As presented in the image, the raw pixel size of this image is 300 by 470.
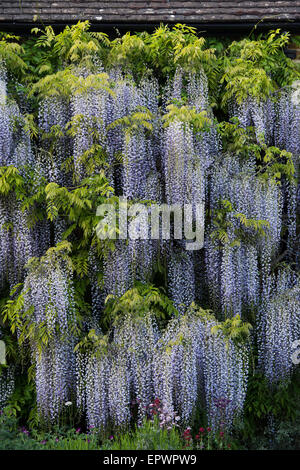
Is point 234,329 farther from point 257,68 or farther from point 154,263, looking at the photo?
point 257,68

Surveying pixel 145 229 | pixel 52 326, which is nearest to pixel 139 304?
pixel 145 229

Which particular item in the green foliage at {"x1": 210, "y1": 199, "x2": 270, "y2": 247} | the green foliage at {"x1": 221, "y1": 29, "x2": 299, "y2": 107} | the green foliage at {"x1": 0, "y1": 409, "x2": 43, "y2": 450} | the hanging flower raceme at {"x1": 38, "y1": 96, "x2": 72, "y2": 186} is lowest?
the green foliage at {"x1": 0, "y1": 409, "x2": 43, "y2": 450}

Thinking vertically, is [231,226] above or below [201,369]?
above

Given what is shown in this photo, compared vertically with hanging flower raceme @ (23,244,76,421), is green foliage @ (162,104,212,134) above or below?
above

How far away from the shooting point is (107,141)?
707cm

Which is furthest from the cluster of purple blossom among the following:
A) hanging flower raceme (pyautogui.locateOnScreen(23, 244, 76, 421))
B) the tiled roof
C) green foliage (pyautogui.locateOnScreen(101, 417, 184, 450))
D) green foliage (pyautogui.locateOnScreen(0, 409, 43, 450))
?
the tiled roof

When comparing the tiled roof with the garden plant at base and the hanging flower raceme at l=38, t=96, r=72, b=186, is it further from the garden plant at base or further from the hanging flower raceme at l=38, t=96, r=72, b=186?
the hanging flower raceme at l=38, t=96, r=72, b=186

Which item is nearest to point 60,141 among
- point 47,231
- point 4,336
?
point 47,231

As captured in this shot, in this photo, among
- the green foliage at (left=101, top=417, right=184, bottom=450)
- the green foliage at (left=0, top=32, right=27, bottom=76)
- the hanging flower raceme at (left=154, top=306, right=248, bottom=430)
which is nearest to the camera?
the green foliage at (left=101, top=417, right=184, bottom=450)

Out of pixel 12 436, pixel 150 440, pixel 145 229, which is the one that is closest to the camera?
pixel 150 440

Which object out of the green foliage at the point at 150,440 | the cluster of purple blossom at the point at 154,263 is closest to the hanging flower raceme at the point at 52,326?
the cluster of purple blossom at the point at 154,263

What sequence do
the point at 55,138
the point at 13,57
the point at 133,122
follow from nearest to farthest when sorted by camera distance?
the point at 133,122, the point at 55,138, the point at 13,57

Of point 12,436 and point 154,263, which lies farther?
point 154,263

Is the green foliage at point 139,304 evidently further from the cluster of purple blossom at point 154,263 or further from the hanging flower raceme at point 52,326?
the hanging flower raceme at point 52,326
